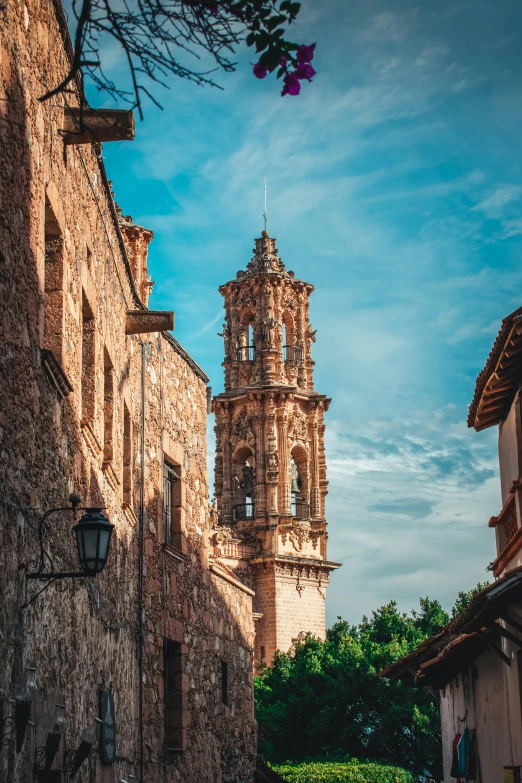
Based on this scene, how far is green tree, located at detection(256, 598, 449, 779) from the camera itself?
42.0 meters

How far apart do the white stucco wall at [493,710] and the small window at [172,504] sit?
3.77 meters

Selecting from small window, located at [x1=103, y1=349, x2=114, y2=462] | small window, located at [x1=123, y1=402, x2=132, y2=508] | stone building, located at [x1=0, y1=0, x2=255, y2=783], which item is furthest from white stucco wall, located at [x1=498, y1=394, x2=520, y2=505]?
small window, located at [x1=103, y1=349, x2=114, y2=462]

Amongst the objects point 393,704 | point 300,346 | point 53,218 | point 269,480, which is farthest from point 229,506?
point 53,218

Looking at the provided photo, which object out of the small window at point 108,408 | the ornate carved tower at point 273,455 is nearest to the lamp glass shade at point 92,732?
the small window at point 108,408

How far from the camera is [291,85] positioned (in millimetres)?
5242

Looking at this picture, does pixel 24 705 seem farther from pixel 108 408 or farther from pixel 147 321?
pixel 147 321

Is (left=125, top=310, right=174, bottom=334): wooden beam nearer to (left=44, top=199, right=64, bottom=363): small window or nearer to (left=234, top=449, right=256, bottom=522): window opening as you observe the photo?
(left=44, top=199, right=64, bottom=363): small window

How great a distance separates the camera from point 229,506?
58.8 meters

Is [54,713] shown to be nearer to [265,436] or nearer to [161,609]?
[161,609]

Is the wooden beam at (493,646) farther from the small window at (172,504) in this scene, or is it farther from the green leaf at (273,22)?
the green leaf at (273,22)

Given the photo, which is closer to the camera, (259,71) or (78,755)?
(259,71)

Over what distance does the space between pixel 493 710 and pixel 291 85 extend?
10.6m

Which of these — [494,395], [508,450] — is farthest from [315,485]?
[494,395]

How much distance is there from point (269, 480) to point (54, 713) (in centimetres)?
4982
